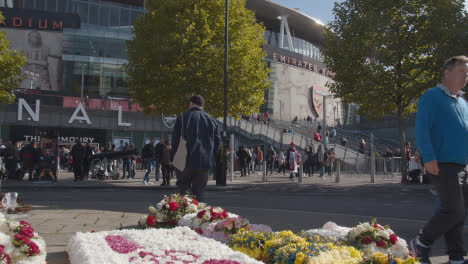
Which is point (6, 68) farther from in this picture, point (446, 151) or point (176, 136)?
point (446, 151)

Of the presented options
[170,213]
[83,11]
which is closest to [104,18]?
[83,11]

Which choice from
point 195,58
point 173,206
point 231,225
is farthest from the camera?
point 195,58

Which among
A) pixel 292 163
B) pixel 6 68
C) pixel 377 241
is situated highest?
pixel 6 68

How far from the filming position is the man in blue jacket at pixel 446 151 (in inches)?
152

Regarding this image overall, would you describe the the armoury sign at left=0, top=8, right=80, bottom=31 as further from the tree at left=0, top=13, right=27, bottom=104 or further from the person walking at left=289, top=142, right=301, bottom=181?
the person walking at left=289, top=142, right=301, bottom=181

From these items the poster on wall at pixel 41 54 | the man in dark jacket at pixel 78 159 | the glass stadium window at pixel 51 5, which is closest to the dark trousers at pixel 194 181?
the man in dark jacket at pixel 78 159

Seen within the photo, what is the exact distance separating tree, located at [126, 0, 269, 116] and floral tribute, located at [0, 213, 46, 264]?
16391 millimetres

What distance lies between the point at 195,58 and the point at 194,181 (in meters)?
14.4

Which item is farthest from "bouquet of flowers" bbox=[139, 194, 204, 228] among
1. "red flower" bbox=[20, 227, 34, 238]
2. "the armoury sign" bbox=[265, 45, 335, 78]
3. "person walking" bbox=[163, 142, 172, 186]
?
"the armoury sign" bbox=[265, 45, 335, 78]

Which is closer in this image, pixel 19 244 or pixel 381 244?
pixel 19 244

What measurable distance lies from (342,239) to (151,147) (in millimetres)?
14936

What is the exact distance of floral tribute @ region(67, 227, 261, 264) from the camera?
3.15m

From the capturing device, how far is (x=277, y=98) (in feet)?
190

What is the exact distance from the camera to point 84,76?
4481 centimetres
